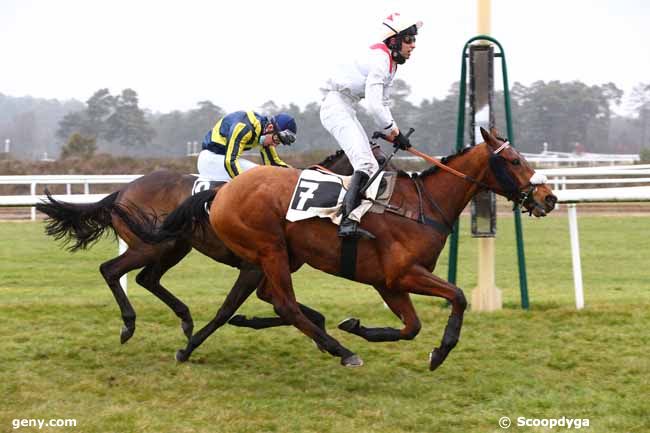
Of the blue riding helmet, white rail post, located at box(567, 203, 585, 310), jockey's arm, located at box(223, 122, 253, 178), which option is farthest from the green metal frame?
jockey's arm, located at box(223, 122, 253, 178)

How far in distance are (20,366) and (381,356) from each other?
2112 millimetres

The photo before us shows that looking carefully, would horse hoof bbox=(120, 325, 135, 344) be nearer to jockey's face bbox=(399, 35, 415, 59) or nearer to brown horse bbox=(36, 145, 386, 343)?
brown horse bbox=(36, 145, 386, 343)

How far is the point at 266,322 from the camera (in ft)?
18.6

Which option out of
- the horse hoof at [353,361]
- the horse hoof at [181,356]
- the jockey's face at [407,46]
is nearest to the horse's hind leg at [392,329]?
the horse hoof at [353,361]

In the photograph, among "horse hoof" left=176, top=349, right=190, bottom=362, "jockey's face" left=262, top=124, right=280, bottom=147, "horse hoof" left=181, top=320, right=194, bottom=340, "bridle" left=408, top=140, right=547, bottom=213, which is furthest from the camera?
"jockey's face" left=262, top=124, right=280, bottom=147

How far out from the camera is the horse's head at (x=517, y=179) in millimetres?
4930

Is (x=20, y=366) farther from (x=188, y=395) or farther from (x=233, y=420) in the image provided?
(x=233, y=420)

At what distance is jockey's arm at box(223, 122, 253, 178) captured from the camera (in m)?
5.80

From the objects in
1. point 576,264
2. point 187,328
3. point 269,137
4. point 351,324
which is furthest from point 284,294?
point 576,264

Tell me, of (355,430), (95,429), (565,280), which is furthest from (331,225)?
(565,280)

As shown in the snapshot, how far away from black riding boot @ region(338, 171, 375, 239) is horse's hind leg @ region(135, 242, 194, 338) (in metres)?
1.54

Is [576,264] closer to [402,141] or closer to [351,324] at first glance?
[402,141]

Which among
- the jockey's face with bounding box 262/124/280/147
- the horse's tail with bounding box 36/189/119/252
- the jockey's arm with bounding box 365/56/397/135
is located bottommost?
the horse's tail with bounding box 36/189/119/252

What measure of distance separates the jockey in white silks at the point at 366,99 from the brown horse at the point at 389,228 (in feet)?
0.60
